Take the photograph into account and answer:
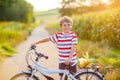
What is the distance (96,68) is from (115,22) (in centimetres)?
866

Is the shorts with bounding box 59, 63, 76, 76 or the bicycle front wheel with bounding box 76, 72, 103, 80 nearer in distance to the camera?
the bicycle front wheel with bounding box 76, 72, 103, 80

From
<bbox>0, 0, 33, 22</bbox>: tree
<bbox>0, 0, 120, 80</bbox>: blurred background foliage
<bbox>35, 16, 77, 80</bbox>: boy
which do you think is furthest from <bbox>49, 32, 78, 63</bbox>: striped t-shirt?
<bbox>0, 0, 33, 22</bbox>: tree

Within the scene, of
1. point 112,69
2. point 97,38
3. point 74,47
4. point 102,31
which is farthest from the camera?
point 97,38

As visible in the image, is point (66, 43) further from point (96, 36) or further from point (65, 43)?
point (96, 36)

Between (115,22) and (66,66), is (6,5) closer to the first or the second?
(115,22)

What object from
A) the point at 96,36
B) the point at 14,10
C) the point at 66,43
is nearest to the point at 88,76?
the point at 66,43

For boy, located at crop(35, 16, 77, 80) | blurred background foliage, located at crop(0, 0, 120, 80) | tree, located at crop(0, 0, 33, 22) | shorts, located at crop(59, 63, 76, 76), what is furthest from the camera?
tree, located at crop(0, 0, 33, 22)

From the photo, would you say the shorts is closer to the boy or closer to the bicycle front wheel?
the boy

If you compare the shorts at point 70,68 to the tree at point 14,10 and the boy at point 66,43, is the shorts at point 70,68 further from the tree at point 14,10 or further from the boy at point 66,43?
the tree at point 14,10

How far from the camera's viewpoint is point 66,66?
21.8 feet

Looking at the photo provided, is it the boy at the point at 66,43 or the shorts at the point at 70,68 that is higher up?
the boy at the point at 66,43

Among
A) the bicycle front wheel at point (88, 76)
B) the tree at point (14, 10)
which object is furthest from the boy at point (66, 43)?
the tree at point (14, 10)

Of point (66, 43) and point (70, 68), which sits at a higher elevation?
point (66, 43)

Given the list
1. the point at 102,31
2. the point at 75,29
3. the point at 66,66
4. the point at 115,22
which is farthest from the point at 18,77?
the point at 75,29
